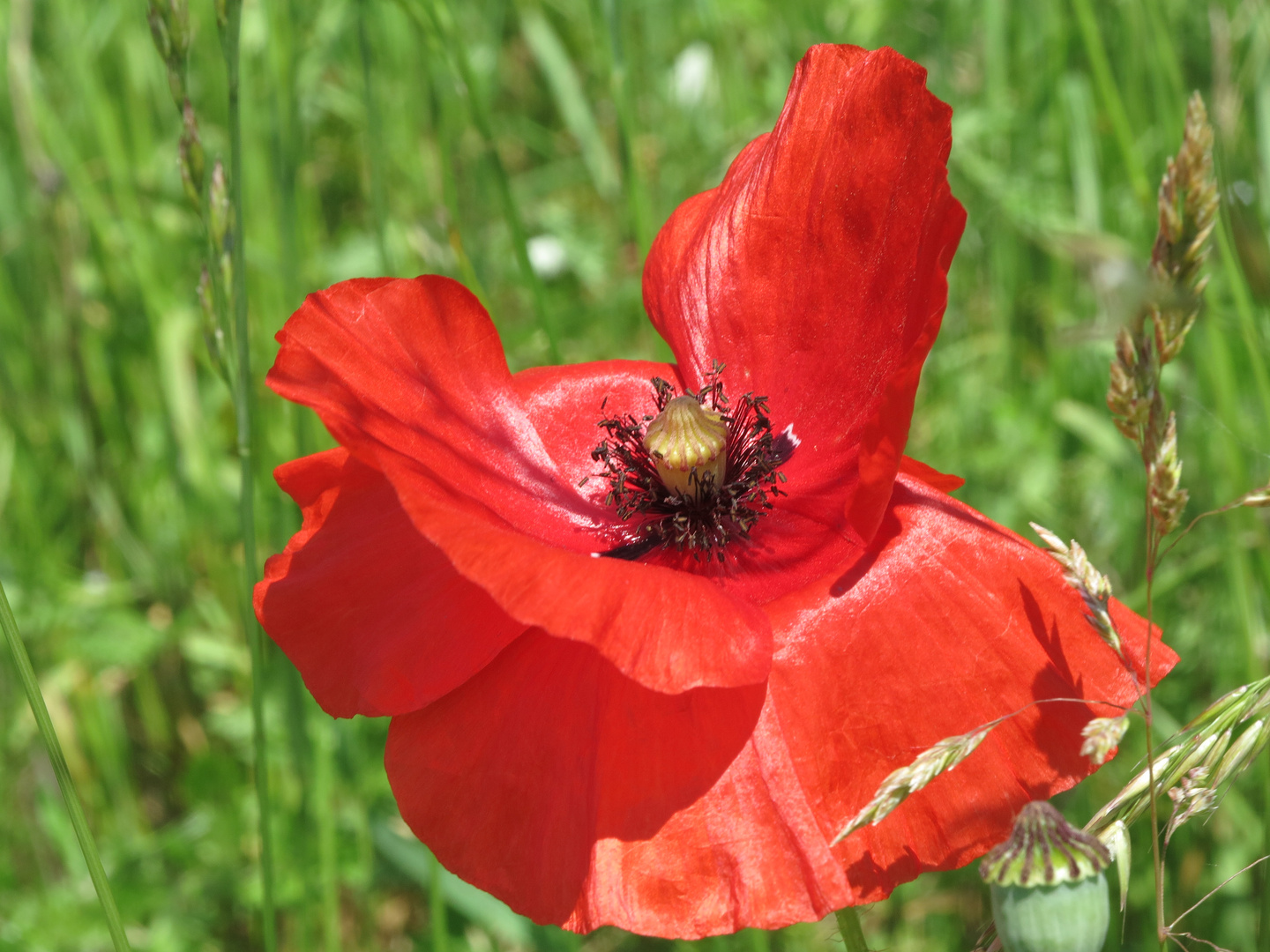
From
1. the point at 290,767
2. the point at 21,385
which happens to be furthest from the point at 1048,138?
the point at 21,385

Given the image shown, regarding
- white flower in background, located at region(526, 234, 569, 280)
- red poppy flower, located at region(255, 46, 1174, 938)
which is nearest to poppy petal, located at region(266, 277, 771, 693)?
red poppy flower, located at region(255, 46, 1174, 938)

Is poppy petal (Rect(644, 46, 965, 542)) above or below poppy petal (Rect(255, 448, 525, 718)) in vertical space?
above

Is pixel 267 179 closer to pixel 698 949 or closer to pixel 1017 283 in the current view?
pixel 1017 283

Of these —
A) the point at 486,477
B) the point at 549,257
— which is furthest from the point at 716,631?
the point at 549,257

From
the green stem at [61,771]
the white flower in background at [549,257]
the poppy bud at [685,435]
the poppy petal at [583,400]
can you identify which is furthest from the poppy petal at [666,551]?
the white flower in background at [549,257]

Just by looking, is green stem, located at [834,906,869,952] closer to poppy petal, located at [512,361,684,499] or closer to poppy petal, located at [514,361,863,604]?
poppy petal, located at [514,361,863,604]

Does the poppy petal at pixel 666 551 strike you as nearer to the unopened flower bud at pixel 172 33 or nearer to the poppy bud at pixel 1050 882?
the poppy bud at pixel 1050 882
